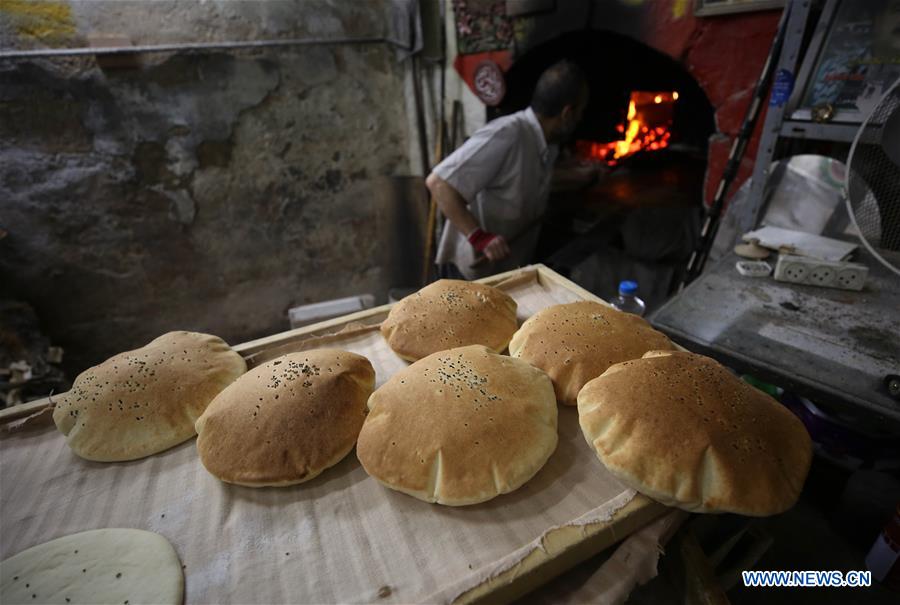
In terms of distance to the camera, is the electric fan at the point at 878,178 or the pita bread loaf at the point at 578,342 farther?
the electric fan at the point at 878,178

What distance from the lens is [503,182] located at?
3.19 meters

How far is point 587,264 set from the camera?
12.7ft

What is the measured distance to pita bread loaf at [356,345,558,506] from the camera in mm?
1071

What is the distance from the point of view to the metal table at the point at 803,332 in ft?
4.63

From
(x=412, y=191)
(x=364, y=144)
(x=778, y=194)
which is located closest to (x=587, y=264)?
(x=778, y=194)

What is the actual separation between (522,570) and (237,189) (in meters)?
4.31

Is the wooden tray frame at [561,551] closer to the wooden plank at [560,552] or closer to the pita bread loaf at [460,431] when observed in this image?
the wooden plank at [560,552]

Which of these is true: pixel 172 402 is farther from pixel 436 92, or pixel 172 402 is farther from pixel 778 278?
pixel 436 92

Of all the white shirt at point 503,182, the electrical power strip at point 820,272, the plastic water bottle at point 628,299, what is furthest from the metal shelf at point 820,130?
the white shirt at point 503,182

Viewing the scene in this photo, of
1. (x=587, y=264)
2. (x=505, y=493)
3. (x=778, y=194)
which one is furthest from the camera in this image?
(x=587, y=264)

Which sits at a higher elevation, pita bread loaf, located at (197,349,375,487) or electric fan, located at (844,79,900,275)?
electric fan, located at (844,79,900,275)

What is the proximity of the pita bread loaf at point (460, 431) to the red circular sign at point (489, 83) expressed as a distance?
346cm

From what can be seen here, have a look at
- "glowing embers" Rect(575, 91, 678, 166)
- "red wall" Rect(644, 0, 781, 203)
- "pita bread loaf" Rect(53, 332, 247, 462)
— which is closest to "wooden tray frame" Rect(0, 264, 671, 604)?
"pita bread loaf" Rect(53, 332, 247, 462)

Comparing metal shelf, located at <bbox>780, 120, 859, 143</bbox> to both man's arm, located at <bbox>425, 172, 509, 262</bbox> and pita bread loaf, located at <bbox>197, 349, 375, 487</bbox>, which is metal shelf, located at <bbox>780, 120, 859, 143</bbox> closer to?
man's arm, located at <bbox>425, 172, 509, 262</bbox>
